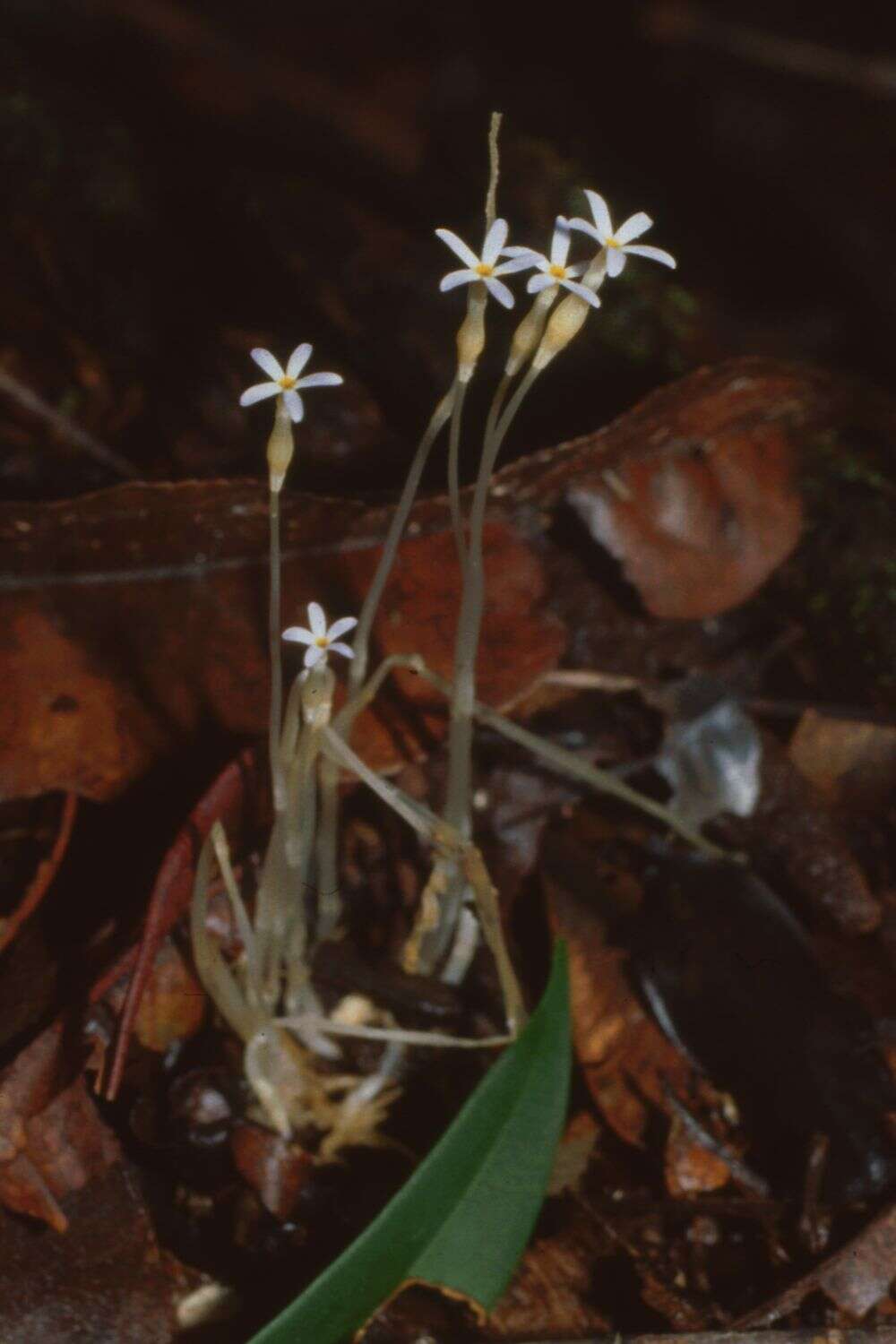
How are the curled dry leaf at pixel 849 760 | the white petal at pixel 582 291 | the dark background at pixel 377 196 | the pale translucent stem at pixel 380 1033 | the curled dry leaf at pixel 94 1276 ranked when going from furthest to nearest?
the dark background at pixel 377 196, the curled dry leaf at pixel 849 760, the pale translucent stem at pixel 380 1033, the curled dry leaf at pixel 94 1276, the white petal at pixel 582 291

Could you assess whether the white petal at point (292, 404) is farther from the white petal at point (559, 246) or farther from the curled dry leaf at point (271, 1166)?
the curled dry leaf at point (271, 1166)

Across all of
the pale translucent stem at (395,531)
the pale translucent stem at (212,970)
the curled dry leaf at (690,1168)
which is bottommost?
the curled dry leaf at (690,1168)

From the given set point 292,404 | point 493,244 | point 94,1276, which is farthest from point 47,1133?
point 493,244

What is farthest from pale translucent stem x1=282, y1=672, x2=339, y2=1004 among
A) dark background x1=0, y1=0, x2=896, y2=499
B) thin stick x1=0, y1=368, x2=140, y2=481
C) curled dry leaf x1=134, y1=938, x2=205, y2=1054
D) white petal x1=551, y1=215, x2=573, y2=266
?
thin stick x1=0, y1=368, x2=140, y2=481

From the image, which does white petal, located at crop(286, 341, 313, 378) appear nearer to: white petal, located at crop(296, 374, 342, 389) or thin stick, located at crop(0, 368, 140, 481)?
white petal, located at crop(296, 374, 342, 389)

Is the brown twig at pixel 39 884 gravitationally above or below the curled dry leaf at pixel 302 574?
below

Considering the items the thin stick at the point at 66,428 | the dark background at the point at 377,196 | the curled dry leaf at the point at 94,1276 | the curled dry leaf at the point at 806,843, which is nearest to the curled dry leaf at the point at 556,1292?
the curled dry leaf at the point at 94,1276

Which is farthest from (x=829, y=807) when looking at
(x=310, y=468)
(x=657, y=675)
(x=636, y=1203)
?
(x=310, y=468)

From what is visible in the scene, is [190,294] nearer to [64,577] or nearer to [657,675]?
[64,577]

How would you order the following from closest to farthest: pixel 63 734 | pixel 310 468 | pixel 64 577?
pixel 63 734 → pixel 64 577 → pixel 310 468
